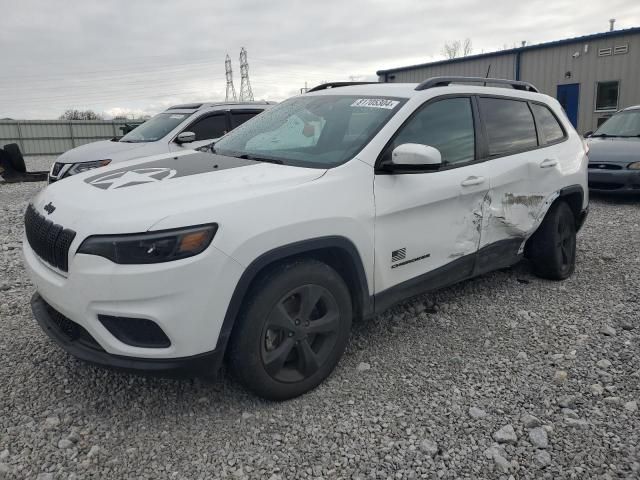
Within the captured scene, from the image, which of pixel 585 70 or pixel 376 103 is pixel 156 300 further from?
pixel 585 70

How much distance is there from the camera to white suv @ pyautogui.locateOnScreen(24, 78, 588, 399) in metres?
2.35

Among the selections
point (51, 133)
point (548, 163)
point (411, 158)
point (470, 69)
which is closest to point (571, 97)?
point (470, 69)

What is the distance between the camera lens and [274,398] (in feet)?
9.14

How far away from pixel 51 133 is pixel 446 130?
27328 mm

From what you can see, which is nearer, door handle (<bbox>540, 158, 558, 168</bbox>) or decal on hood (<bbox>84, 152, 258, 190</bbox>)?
decal on hood (<bbox>84, 152, 258, 190</bbox>)

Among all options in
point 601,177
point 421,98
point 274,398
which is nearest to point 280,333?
point 274,398

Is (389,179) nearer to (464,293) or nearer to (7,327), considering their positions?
(464,293)

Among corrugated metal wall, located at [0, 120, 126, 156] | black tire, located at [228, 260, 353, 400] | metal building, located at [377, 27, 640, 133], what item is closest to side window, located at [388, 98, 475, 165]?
black tire, located at [228, 260, 353, 400]

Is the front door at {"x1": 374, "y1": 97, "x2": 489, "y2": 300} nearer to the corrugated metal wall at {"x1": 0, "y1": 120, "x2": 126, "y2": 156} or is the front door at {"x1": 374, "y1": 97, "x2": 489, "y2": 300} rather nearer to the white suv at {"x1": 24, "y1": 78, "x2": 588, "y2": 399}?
the white suv at {"x1": 24, "y1": 78, "x2": 588, "y2": 399}

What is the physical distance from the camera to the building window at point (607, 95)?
17.0 meters

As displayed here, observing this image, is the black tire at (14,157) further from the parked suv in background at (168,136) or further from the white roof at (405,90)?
the white roof at (405,90)

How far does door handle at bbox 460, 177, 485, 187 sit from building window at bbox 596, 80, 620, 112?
16360 mm

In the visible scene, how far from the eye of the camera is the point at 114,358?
7.93 feet

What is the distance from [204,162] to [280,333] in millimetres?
1242
